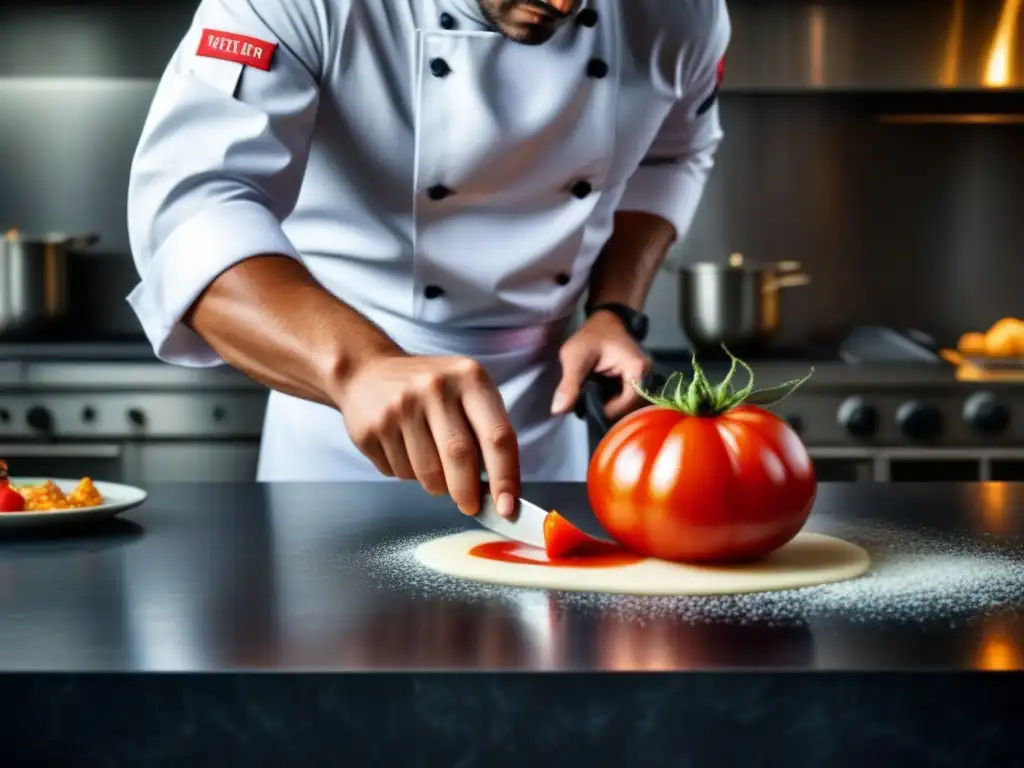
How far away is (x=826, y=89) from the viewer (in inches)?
114

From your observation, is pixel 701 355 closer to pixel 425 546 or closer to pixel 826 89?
pixel 826 89

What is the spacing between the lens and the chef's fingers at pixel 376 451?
3.29 feet

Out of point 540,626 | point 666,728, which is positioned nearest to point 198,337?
point 540,626

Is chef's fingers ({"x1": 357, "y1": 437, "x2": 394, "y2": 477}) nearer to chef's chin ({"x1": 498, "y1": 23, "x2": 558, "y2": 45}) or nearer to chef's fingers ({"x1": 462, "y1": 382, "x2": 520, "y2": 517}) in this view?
chef's fingers ({"x1": 462, "y1": 382, "x2": 520, "y2": 517})

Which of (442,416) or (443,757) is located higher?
(442,416)

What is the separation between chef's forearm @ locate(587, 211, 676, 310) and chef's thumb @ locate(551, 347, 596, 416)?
0.25m

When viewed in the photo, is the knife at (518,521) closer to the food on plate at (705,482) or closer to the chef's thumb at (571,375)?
the food on plate at (705,482)

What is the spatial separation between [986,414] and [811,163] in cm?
89

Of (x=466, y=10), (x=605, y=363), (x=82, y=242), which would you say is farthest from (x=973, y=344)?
(x=82, y=242)

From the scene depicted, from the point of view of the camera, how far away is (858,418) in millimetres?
2512

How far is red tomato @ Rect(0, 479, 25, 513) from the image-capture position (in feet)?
3.51

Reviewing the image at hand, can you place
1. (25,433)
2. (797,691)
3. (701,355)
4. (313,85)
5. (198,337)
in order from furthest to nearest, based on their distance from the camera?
(701,355), (25,433), (313,85), (198,337), (797,691)

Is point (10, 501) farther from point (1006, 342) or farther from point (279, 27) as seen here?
point (1006, 342)

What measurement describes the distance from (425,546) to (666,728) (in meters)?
0.35
